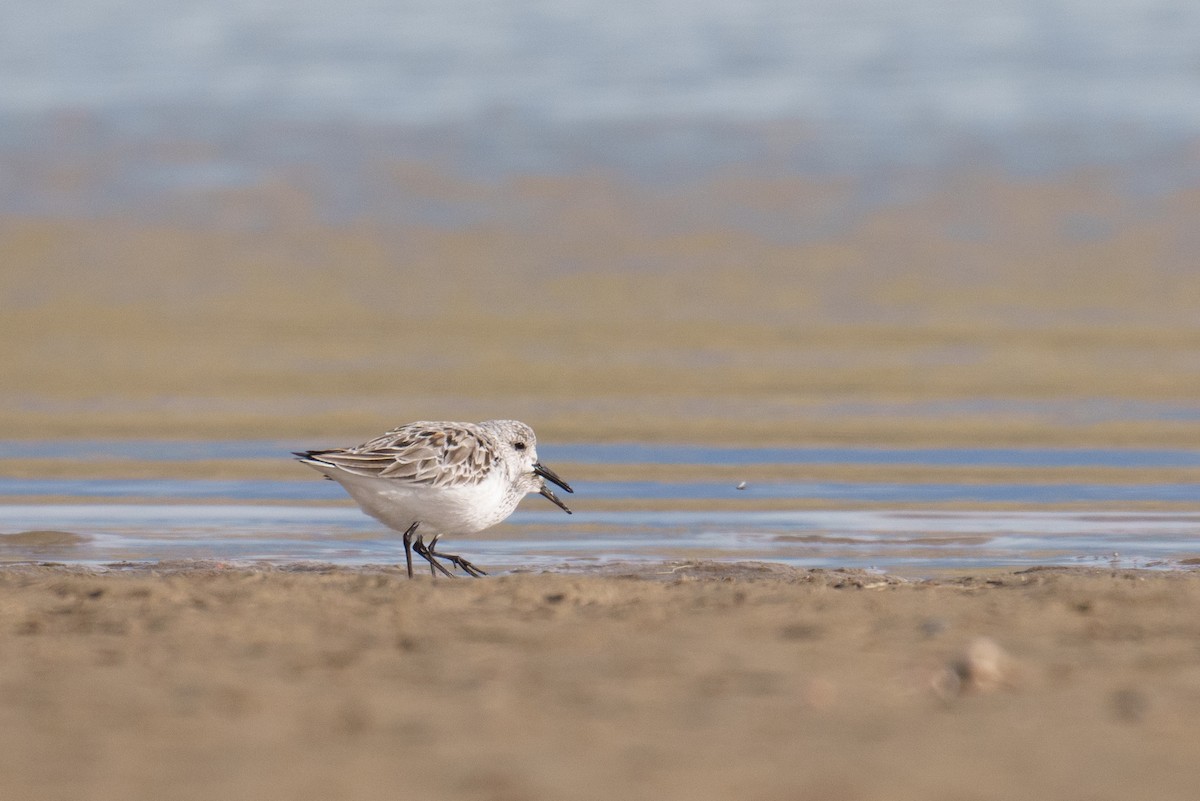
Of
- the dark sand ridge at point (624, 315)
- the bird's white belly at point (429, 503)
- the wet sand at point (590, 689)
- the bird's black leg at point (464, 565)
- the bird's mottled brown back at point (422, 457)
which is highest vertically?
the dark sand ridge at point (624, 315)

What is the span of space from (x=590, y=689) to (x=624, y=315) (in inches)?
523

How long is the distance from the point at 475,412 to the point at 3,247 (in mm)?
8552

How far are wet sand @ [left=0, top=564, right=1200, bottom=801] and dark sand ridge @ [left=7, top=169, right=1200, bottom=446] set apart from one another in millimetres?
6439

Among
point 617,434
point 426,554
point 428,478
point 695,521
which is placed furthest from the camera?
point 617,434

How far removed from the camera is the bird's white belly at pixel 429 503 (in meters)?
8.88

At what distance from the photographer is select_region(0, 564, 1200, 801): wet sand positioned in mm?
4727

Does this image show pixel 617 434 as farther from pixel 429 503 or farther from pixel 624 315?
pixel 429 503

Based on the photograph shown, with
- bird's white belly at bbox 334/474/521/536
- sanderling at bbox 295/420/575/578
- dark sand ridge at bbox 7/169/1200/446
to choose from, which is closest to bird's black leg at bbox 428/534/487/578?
sanderling at bbox 295/420/575/578

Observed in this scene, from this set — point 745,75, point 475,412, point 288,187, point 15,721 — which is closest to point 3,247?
point 288,187

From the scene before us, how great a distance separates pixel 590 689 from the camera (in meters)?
5.62

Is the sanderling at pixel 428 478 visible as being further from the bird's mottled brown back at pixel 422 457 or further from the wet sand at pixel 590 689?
the wet sand at pixel 590 689

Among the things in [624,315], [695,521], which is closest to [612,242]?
[624,315]

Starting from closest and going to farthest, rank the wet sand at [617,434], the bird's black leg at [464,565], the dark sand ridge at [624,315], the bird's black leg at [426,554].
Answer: the wet sand at [617,434]
the bird's black leg at [464,565]
the bird's black leg at [426,554]
the dark sand ridge at [624,315]

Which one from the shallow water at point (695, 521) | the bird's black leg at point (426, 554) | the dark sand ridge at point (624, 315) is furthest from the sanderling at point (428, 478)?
the dark sand ridge at point (624, 315)
